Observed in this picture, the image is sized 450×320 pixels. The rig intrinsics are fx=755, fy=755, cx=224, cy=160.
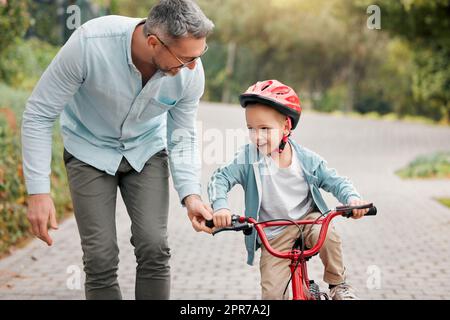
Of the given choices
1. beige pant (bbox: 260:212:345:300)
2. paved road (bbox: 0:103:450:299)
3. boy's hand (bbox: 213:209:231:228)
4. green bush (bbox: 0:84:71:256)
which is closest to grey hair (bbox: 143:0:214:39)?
boy's hand (bbox: 213:209:231:228)

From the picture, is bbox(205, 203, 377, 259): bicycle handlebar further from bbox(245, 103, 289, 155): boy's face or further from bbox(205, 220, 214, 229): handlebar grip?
bbox(245, 103, 289, 155): boy's face

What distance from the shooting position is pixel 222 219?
3.28m

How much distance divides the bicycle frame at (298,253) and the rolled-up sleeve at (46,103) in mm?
980

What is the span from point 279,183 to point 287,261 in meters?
0.38

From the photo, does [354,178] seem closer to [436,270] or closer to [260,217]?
[436,270]

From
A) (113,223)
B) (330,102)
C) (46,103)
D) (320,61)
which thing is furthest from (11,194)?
(320,61)

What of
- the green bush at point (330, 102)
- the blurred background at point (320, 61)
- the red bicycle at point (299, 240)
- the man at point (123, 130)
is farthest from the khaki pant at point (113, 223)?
the green bush at point (330, 102)

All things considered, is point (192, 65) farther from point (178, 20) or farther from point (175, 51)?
point (178, 20)

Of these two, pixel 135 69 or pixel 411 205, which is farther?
pixel 411 205

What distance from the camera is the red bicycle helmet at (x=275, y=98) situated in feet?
11.3

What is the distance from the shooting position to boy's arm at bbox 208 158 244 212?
137 inches
